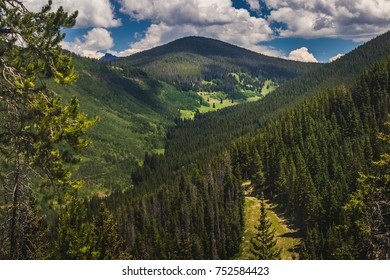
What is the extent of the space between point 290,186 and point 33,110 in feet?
346

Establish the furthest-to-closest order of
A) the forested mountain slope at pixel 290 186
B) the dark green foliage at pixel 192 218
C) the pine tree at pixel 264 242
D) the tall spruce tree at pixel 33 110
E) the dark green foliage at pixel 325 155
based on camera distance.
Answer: the dark green foliage at pixel 192 218 < the forested mountain slope at pixel 290 186 < the dark green foliage at pixel 325 155 < the pine tree at pixel 264 242 < the tall spruce tree at pixel 33 110

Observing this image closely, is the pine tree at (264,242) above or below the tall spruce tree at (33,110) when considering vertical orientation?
below

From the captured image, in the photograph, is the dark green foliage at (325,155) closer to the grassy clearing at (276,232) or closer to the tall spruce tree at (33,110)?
the grassy clearing at (276,232)

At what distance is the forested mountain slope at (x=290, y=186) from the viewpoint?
97.6m

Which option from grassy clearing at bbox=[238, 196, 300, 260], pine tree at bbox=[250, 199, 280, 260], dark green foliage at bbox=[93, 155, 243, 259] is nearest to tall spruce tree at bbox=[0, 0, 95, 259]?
pine tree at bbox=[250, 199, 280, 260]

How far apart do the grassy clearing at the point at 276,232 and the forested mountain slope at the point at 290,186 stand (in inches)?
112

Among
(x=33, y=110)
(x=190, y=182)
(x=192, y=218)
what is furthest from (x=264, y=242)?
(x=190, y=182)

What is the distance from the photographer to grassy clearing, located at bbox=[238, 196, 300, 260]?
308 feet

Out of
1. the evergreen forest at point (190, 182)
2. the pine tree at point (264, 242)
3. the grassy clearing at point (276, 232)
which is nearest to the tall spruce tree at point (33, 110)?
the evergreen forest at point (190, 182)

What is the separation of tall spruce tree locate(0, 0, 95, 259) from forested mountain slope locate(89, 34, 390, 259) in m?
53.9

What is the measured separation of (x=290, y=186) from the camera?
385 ft

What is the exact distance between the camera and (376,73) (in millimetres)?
167375

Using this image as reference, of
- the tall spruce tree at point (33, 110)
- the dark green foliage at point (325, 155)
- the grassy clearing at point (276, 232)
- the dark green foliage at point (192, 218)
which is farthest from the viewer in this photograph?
the dark green foliage at point (192, 218)

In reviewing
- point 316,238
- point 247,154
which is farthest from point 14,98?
point 247,154
